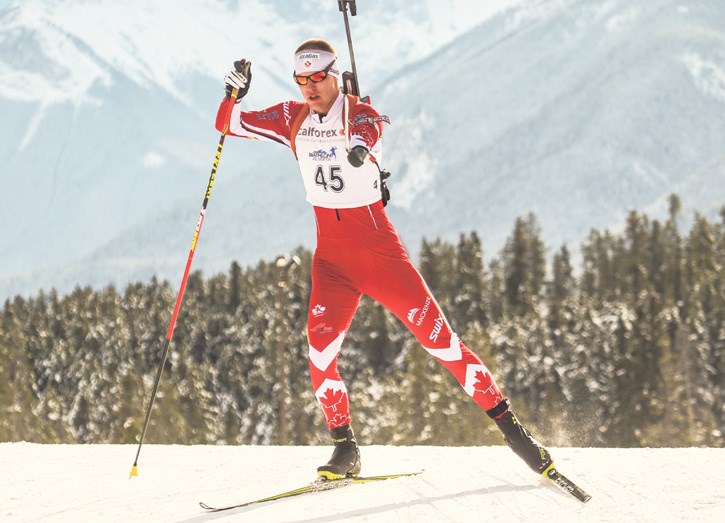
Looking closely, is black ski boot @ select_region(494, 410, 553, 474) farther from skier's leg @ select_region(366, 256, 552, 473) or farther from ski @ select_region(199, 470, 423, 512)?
ski @ select_region(199, 470, 423, 512)

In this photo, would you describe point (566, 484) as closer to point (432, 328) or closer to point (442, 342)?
point (442, 342)

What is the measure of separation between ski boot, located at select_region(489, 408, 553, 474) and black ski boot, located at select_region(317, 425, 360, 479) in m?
1.19

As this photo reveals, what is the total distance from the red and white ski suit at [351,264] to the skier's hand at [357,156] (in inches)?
13.1

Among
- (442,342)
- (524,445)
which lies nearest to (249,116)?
(442,342)

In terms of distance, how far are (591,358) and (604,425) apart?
29.1 ft

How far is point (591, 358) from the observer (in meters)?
81.6

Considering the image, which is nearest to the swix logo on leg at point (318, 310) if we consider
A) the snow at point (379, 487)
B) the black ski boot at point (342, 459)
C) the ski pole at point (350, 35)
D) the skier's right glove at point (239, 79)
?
the black ski boot at point (342, 459)

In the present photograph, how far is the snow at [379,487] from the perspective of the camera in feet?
21.0

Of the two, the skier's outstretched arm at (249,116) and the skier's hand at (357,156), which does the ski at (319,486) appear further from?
the skier's outstretched arm at (249,116)

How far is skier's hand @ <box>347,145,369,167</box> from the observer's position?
22.0 feet

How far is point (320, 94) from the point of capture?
7348 millimetres

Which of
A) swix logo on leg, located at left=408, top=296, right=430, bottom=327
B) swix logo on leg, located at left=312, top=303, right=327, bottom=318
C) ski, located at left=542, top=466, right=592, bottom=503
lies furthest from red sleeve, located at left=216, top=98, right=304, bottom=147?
ski, located at left=542, top=466, right=592, bottom=503

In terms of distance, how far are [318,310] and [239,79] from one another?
6.37 feet

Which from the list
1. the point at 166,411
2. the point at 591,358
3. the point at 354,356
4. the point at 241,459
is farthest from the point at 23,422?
the point at 241,459
